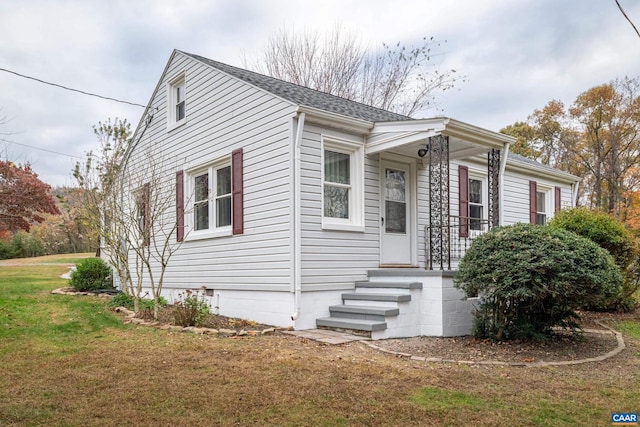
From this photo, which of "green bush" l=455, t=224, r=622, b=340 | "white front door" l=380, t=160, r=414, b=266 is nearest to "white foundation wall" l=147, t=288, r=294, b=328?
"white front door" l=380, t=160, r=414, b=266

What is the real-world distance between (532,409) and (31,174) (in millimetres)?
17449

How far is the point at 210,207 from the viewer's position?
29.4ft

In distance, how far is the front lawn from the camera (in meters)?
3.33

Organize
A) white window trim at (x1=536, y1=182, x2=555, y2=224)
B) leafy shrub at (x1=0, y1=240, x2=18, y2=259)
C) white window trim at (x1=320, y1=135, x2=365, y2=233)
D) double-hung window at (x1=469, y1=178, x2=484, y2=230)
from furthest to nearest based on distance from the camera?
leafy shrub at (x1=0, y1=240, x2=18, y2=259)
white window trim at (x1=536, y1=182, x2=555, y2=224)
double-hung window at (x1=469, y1=178, x2=484, y2=230)
white window trim at (x1=320, y1=135, x2=365, y2=233)

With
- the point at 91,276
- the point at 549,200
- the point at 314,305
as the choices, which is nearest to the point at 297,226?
the point at 314,305

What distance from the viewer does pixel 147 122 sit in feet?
37.9

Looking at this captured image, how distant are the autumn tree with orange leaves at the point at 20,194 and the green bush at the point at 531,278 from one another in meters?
15.1

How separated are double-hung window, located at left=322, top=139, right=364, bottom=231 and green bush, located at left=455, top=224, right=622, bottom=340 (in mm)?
2059

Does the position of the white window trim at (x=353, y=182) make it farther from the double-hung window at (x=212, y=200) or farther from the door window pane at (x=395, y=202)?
the double-hung window at (x=212, y=200)

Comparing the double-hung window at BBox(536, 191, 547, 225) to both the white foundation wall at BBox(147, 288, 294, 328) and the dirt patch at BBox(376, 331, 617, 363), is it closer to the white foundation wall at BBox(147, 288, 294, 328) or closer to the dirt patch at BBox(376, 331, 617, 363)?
the dirt patch at BBox(376, 331, 617, 363)

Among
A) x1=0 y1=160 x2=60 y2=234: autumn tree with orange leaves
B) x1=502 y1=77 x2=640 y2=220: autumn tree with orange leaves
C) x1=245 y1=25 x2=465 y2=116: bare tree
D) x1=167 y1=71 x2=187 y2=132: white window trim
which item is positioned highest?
x1=245 y1=25 x2=465 y2=116: bare tree

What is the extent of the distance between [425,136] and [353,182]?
1360 millimetres

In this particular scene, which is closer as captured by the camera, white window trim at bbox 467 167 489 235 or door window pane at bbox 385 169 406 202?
door window pane at bbox 385 169 406 202

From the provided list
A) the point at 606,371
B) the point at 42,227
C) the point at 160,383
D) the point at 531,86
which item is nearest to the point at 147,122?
the point at 160,383
